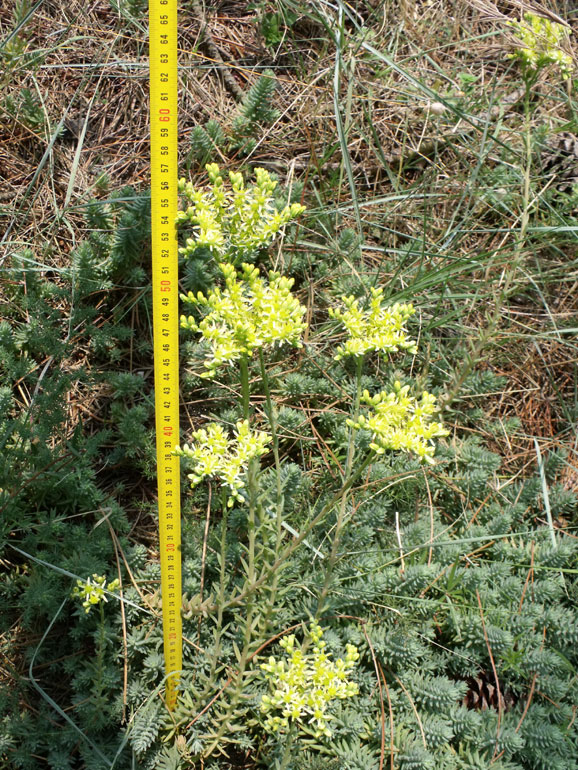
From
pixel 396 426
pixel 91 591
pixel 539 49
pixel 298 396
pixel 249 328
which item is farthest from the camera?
pixel 298 396

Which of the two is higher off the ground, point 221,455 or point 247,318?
point 247,318

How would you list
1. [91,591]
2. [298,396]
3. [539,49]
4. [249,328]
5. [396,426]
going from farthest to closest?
1. [298,396]
2. [539,49]
3. [91,591]
4. [396,426]
5. [249,328]

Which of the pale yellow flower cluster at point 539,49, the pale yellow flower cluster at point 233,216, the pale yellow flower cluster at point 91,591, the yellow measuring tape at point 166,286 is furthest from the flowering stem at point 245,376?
the pale yellow flower cluster at point 539,49

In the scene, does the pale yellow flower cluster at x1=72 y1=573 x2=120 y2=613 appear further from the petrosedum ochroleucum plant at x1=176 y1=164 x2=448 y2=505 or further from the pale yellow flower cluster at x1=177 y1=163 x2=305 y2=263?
the pale yellow flower cluster at x1=177 y1=163 x2=305 y2=263

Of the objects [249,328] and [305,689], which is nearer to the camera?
[249,328]

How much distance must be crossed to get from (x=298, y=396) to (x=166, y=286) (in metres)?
1.33

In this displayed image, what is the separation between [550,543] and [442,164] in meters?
2.18

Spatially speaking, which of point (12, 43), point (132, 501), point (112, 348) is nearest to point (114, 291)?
point (112, 348)

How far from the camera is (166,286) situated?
1959 mm

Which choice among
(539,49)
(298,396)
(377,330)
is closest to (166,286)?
(377,330)

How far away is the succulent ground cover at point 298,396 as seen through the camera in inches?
89.2

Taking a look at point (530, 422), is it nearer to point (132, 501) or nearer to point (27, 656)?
point (132, 501)

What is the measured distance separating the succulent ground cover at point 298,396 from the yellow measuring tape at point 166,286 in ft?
0.30

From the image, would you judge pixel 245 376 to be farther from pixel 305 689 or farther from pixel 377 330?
pixel 305 689
